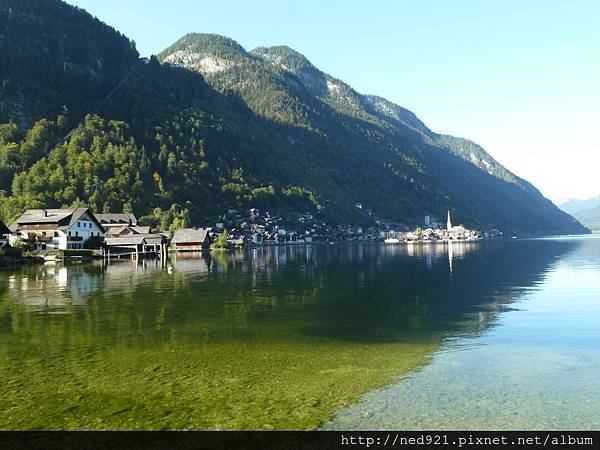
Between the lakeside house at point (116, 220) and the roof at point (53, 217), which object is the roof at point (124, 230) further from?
the roof at point (53, 217)

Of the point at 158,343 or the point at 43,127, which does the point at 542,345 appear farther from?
the point at 43,127

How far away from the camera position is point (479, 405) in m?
14.5

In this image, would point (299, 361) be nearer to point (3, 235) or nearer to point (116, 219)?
point (3, 235)

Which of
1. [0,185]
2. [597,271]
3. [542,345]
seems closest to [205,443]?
[542,345]

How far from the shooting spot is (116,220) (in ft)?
477

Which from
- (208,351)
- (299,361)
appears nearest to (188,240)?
(208,351)

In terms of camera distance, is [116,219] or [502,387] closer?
[502,387]

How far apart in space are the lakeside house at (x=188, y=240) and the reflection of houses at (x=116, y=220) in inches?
542

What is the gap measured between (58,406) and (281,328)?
14.3 metres

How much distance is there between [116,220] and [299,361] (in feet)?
451

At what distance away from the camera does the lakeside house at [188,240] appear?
14425 centimetres

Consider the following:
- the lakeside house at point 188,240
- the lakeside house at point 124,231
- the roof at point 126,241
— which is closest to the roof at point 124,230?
the lakeside house at point 124,231

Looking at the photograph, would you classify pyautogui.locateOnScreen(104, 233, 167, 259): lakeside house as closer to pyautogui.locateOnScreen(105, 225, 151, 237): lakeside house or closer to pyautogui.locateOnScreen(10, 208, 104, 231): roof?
pyautogui.locateOnScreen(10, 208, 104, 231): roof

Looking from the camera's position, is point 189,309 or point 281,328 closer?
point 281,328
